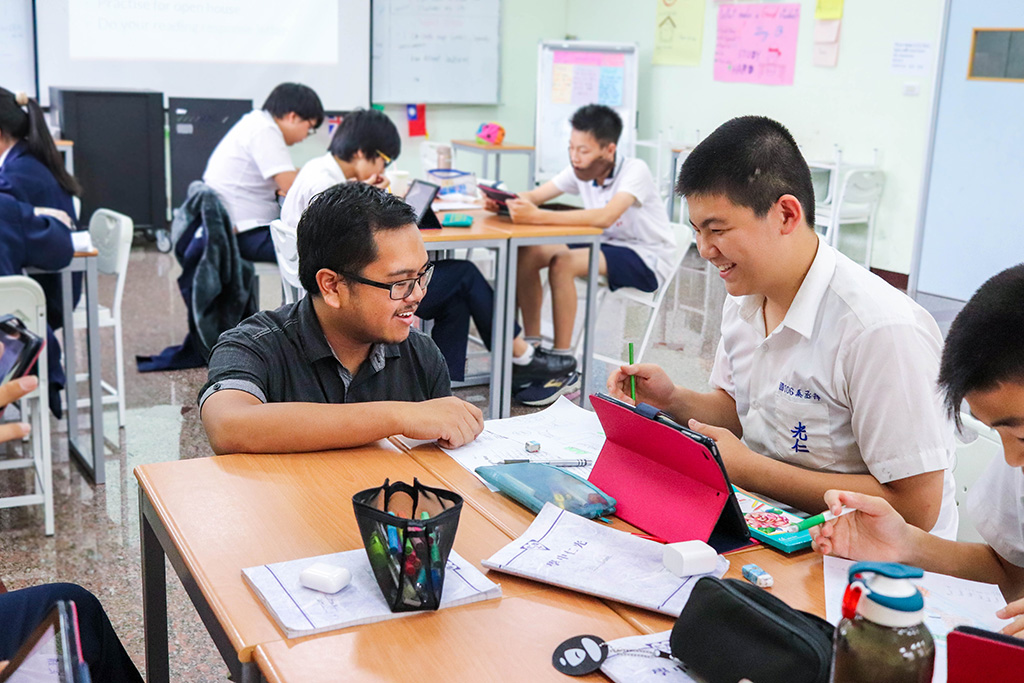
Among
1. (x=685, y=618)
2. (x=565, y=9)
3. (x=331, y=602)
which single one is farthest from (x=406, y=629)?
(x=565, y=9)

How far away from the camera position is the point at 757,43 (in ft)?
22.9

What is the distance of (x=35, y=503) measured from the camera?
2773 millimetres

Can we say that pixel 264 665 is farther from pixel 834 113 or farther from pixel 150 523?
pixel 834 113

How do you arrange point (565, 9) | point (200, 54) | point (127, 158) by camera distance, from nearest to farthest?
point (127, 158), point (200, 54), point (565, 9)

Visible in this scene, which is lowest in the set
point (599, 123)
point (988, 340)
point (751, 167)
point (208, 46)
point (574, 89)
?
point (988, 340)

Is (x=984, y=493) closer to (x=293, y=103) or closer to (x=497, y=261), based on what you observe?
(x=497, y=261)

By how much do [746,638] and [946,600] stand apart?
1.24 ft

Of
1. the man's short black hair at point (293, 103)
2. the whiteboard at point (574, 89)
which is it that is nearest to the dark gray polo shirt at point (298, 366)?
the man's short black hair at point (293, 103)

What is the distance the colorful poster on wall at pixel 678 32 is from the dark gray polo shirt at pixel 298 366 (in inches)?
245

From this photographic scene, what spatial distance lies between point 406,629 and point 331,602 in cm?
9

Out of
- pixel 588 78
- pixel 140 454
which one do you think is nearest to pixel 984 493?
pixel 140 454

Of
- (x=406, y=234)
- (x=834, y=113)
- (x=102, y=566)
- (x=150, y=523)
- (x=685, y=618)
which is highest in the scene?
(x=834, y=113)

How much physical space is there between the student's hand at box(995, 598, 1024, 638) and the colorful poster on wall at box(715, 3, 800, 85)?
243 inches

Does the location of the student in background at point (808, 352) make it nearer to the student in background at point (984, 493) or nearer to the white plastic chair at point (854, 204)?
the student in background at point (984, 493)
